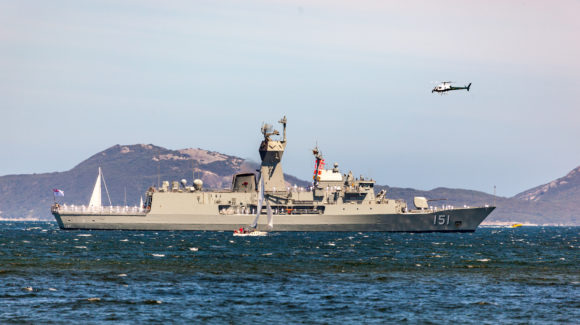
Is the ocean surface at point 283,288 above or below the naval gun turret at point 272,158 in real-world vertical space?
below

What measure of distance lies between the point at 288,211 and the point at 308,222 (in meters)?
2.96

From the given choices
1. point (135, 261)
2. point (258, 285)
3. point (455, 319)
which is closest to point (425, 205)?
point (135, 261)

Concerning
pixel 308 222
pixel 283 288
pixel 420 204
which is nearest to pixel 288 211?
pixel 308 222

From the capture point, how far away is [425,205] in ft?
318

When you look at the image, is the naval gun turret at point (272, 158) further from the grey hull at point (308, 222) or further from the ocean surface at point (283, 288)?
the ocean surface at point (283, 288)

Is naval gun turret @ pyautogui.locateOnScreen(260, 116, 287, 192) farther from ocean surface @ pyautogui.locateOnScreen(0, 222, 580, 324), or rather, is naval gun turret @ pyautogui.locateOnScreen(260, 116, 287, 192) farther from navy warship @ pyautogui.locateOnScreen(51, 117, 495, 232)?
ocean surface @ pyautogui.locateOnScreen(0, 222, 580, 324)

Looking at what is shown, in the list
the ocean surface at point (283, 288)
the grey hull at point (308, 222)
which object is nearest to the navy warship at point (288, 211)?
the grey hull at point (308, 222)

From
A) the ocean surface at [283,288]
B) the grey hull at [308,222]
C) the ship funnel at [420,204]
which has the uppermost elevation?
the ship funnel at [420,204]

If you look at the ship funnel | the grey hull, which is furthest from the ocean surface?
the ship funnel

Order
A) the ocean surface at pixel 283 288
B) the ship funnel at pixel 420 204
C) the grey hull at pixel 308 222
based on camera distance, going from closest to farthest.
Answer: the ocean surface at pixel 283 288, the grey hull at pixel 308 222, the ship funnel at pixel 420 204

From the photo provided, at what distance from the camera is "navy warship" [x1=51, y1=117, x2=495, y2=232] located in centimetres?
9106

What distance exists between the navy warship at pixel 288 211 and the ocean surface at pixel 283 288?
109 feet

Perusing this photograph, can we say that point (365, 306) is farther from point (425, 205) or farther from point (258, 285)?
point (425, 205)

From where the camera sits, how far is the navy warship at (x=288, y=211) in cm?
9106
